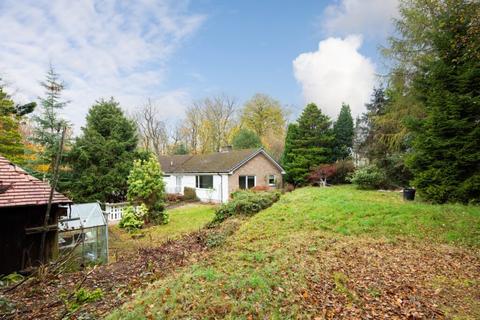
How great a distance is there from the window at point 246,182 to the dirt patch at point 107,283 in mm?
14039

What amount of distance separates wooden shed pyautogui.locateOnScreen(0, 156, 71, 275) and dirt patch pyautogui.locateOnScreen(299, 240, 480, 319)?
748cm

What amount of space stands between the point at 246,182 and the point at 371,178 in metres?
10.3

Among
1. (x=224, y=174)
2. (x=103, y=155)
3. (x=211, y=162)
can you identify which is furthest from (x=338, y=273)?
(x=211, y=162)

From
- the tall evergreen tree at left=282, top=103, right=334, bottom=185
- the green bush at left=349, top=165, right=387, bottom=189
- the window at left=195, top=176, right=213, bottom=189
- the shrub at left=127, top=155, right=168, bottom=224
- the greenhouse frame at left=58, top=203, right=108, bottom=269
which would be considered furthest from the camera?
the tall evergreen tree at left=282, top=103, right=334, bottom=185

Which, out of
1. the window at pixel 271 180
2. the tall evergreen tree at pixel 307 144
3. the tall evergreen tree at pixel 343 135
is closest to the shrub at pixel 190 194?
the window at pixel 271 180

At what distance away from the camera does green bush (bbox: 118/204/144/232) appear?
1394 cm

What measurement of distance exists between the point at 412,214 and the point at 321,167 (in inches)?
576

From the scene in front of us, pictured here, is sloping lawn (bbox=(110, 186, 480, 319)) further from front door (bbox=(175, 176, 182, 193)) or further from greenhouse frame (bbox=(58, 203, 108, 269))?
front door (bbox=(175, 176, 182, 193))

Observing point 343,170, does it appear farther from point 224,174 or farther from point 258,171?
point 224,174

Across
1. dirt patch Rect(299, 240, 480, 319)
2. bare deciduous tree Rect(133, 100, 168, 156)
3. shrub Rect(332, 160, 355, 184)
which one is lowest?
dirt patch Rect(299, 240, 480, 319)

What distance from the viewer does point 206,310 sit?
4.14m

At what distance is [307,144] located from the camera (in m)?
26.5

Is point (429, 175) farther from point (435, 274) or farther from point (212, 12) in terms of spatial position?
point (212, 12)

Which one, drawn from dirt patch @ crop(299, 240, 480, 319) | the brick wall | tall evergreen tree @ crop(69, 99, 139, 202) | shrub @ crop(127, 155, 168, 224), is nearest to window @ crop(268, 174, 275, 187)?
the brick wall
